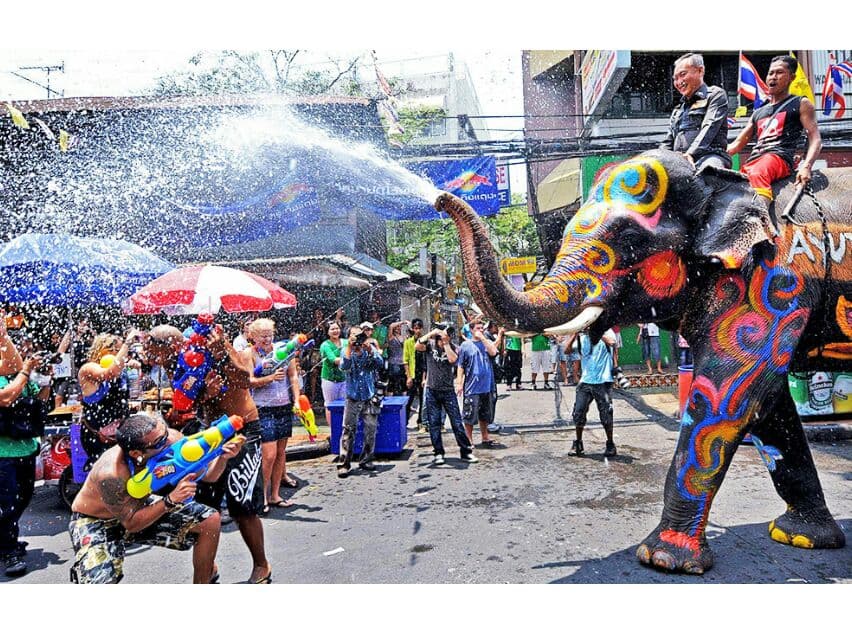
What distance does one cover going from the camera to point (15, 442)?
431 centimetres

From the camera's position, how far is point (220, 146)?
34.8ft

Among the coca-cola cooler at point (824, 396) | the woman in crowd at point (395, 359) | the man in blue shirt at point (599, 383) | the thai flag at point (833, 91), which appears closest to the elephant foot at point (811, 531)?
the man in blue shirt at point (599, 383)

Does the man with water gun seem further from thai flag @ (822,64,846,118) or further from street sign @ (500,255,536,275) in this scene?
thai flag @ (822,64,846,118)

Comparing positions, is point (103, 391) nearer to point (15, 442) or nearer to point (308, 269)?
point (15, 442)

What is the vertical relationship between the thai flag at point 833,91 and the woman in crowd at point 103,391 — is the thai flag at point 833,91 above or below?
above

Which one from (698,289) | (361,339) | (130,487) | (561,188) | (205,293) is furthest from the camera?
(561,188)

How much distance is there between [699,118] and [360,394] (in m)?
4.23

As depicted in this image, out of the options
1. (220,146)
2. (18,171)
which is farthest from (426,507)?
(18,171)

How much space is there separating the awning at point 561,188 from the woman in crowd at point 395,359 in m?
5.82

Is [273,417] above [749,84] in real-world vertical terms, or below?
below

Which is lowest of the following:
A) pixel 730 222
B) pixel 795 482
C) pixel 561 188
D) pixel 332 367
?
pixel 795 482

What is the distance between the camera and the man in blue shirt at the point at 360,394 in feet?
21.4

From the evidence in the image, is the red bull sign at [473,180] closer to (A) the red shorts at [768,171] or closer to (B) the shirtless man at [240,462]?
(A) the red shorts at [768,171]

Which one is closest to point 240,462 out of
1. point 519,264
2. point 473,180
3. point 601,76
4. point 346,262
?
point 473,180
